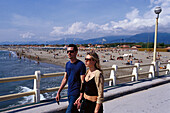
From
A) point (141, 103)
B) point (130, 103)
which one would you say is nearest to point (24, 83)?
point (130, 103)

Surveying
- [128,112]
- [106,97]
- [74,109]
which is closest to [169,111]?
[128,112]

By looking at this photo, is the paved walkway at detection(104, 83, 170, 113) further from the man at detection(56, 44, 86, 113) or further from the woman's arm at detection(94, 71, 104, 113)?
the woman's arm at detection(94, 71, 104, 113)

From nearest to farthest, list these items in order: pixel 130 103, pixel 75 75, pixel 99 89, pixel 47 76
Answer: pixel 99 89
pixel 75 75
pixel 47 76
pixel 130 103

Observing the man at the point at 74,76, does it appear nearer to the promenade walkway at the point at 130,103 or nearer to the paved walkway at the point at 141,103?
the promenade walkway at the point at 130,103

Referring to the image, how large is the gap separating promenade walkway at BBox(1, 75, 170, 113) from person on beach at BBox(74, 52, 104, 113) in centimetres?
184

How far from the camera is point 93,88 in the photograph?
99.0 inches

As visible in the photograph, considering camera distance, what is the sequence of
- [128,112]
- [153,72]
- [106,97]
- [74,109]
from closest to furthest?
[74,109] < [128,112] < [106,97] < [153,72]

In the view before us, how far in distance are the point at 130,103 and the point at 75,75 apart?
3.31m

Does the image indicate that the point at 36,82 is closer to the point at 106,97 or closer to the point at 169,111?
the point at 106,97

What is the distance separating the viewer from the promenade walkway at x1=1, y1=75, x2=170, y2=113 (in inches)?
165

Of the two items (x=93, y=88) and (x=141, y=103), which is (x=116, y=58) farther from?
(x=93, y=88)

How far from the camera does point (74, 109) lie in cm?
288

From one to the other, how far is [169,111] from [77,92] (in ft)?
11.6

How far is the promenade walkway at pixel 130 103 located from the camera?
420 cm
